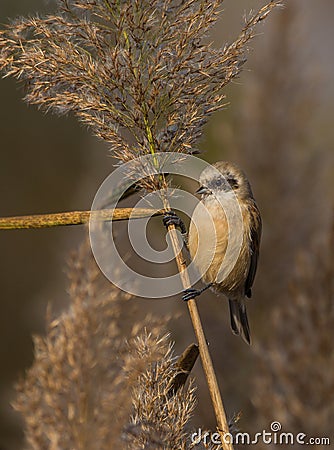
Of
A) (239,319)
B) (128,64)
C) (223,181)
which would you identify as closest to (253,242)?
(239,319)

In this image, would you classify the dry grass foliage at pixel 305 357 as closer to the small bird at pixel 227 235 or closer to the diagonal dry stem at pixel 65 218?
the small bird at pixel 227 235

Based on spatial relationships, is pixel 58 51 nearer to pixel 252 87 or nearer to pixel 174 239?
pixel 174 239

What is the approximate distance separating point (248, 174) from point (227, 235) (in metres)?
1.13

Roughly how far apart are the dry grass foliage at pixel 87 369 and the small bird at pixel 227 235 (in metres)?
0.23

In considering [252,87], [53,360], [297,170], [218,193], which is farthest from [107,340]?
[252,87]

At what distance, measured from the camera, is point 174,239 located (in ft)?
3.29

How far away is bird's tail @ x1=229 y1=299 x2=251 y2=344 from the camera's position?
6.30 ft

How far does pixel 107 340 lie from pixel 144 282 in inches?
6.1

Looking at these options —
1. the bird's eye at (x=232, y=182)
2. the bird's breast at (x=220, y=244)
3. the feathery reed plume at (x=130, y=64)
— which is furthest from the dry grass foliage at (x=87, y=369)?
the bird's eye at (x=232, y=182)

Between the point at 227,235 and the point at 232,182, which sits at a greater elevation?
the point at 232,182

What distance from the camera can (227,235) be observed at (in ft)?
5.59

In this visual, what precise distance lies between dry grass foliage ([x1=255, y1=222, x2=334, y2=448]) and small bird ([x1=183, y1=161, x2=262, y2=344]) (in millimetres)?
120

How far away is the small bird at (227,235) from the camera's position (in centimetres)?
152

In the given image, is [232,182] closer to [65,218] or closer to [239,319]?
[239,319]
